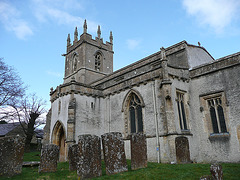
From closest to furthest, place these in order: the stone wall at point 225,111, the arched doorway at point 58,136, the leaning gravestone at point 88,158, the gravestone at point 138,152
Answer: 1. the leaning gravestone at point 88,158
2. the gravestone at point 138,152
3. the stone wall at point 225,111
4. the arched doorway at point 58,136

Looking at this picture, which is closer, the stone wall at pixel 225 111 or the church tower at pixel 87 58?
the stone wall at pixel 225 111

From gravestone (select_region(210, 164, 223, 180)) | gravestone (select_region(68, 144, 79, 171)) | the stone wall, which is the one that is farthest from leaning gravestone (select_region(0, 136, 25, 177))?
the stone wall

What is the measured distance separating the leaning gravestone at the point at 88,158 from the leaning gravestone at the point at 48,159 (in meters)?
2.51

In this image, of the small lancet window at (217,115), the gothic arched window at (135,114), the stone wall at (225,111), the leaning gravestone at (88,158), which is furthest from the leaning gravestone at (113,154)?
the small lancet window at (217,115)

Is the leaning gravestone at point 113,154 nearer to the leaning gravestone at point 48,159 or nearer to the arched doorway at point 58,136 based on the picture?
the leaning gravestone at point 48,159

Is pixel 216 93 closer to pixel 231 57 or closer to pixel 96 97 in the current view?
pixel 231 57

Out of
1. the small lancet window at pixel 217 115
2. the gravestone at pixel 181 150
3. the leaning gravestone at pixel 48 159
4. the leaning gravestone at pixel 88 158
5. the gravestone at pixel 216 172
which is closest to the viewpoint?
Answer: the gravestone at pixel 216 172

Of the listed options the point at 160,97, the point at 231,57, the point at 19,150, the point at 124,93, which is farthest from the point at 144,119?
the point at 19,150

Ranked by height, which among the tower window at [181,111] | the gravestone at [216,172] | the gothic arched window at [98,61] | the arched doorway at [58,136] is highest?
the gothic arched window at [98,61]

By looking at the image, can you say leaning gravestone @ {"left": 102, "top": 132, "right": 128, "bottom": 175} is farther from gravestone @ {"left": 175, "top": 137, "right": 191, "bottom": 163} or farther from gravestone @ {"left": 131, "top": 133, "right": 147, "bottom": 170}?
gravestone @ {"left": 175, "top": 137, "right": 191, "bottom": 163}

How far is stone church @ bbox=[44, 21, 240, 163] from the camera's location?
39.2 ft

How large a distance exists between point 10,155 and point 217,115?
39.4 feet

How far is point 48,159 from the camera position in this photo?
8945mm

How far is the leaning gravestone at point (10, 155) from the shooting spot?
7.61 m
